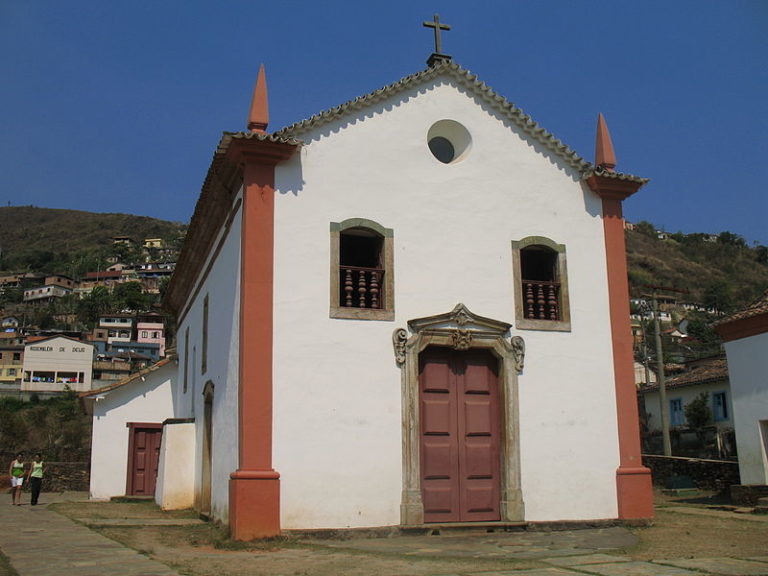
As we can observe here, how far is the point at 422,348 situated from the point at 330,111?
154 inches

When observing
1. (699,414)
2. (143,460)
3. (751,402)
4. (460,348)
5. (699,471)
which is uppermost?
(460,348)

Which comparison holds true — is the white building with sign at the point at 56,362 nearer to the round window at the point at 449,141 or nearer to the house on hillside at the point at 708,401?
the house on hillside at the point at 708,401

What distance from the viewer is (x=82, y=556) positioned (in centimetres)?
812

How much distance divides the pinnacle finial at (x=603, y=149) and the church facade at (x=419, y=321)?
0.12ft

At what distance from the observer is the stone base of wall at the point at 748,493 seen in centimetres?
1614

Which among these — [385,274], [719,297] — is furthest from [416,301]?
[719,297]

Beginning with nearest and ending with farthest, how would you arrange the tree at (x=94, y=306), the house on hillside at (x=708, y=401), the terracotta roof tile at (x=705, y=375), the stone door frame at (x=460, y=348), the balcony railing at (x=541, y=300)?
the stone door frame at (x=460, y=348) < the balcony railing at (x=541, y=300) < the terracotta roof tile at (x=705, y=375) < the house on hillside at (x=708, y=401) < the tree at (x=94, y=306)

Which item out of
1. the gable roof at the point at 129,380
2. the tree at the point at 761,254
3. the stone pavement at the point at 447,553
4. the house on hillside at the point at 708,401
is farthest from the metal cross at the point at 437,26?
the tree at the point at 761,254

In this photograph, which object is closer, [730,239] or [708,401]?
[708,401]

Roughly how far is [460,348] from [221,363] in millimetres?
3912

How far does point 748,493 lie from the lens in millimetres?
16359

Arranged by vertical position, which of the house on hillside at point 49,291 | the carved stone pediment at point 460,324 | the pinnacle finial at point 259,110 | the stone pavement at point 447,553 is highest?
the house on hillside at point 49,291

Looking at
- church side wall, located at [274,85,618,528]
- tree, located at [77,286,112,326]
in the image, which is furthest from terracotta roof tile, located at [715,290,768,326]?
tree, located at [77,286,112,326]

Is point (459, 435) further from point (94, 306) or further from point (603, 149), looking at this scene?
point (94, 306)
